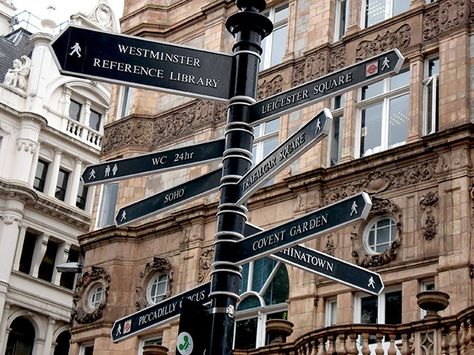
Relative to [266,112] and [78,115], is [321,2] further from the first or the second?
[78,115]

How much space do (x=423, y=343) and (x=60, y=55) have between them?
29.8ft

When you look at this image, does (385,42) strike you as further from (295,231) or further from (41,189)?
(41,189)

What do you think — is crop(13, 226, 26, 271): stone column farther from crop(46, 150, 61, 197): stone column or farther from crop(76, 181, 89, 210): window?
crop(76, 181, 89, 210): window

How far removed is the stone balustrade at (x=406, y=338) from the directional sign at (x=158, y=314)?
7.20 m

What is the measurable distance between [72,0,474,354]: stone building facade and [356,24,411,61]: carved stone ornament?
37mm

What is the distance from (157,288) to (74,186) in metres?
17.0

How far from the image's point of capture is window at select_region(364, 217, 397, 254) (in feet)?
66.8

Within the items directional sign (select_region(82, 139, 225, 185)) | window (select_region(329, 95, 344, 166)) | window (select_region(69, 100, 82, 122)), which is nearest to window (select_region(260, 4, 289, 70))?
window (select_region(329, 95, 344, 166))

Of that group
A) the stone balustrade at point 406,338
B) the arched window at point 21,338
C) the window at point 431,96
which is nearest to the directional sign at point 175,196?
the stone balustrade at point 406,338

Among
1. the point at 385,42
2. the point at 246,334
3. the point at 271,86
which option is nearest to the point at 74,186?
the point at 271,86

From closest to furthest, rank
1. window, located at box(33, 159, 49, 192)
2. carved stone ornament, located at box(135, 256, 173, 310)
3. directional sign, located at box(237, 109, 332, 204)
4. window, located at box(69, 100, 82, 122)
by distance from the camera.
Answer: directional sign, located at box(237, 109, 332, 204) → carved stone ornament, located at box(135, 256, 173, 310) → window, located at box(33, 159, 49, 192) → window, located at box(69, 100, 82, 122)

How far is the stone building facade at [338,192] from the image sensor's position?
62.2ft

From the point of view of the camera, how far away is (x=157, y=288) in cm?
2562

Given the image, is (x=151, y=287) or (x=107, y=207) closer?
(x=151, y=287)
